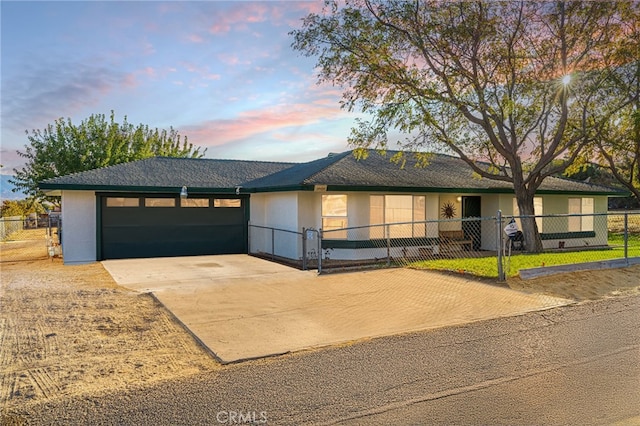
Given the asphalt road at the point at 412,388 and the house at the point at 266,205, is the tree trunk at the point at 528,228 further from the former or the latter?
the asphalt road at the point at 412,388

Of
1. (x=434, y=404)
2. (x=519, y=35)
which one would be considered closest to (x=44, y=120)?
(x=519, y=35)

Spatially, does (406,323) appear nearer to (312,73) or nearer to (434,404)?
(434,404)

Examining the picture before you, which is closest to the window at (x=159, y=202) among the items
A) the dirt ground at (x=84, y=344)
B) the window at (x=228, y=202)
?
the window at (x=228, y=202)

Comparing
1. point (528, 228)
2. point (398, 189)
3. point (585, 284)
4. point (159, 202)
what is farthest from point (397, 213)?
point (159, 202)

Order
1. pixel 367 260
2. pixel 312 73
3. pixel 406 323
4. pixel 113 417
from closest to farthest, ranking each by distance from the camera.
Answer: pixel 113 417 < pixel 406 323 < pixel 367 260 < pixel 312 73

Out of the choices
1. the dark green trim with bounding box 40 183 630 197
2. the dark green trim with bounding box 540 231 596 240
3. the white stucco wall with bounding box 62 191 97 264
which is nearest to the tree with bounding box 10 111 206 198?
the white stucco wall with bounding box 62 191 97 264

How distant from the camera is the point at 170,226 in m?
16.5

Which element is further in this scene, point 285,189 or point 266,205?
point 266,205

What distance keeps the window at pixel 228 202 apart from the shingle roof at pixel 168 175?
58cm

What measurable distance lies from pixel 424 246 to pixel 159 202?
943 cm

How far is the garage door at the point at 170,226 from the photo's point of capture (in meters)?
15.8

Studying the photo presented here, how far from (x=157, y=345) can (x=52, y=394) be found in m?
1.68

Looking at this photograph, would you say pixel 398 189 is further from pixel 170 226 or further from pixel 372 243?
pixel 170 226

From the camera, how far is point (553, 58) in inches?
611
